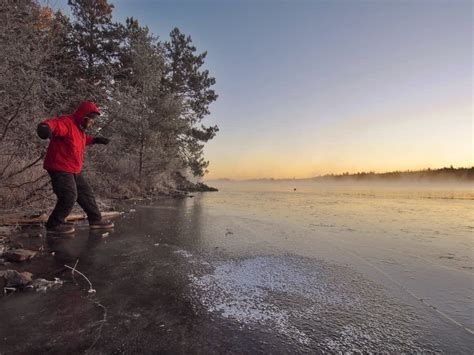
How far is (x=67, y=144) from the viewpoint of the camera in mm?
4949

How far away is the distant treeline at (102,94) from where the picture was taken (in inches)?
212

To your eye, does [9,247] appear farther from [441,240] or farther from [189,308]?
[441,240]

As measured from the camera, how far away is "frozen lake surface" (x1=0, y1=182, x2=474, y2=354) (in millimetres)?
2031

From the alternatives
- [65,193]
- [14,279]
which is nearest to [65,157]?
[65,193]

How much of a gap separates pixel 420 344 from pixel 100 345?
2296 mm

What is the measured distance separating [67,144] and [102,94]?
4384mm

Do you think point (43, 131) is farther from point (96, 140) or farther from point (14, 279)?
point (14, 279)

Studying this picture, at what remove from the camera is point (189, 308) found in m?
2.55

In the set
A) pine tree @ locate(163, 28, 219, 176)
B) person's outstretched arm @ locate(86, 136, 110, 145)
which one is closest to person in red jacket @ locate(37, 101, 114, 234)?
person's outstretched arm @ locate(86, 136, 110, 145)

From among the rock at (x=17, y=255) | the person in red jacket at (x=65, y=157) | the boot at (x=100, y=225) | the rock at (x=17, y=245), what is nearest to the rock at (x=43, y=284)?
the rock at (x=17, y=255)

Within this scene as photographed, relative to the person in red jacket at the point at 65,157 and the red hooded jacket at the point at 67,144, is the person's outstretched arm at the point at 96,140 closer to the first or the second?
the person in red jacket at the point at 65,157

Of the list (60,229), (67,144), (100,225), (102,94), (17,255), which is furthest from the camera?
(102,94)

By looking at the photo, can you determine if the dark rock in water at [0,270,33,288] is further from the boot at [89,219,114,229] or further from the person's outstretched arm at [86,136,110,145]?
the person's outstretched arm at [86,136,110,145]

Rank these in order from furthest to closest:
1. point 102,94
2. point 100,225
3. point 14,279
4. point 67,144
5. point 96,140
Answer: point 102,94 < point 100,225 < point 96,140 < point 67,144 < point 14,279
